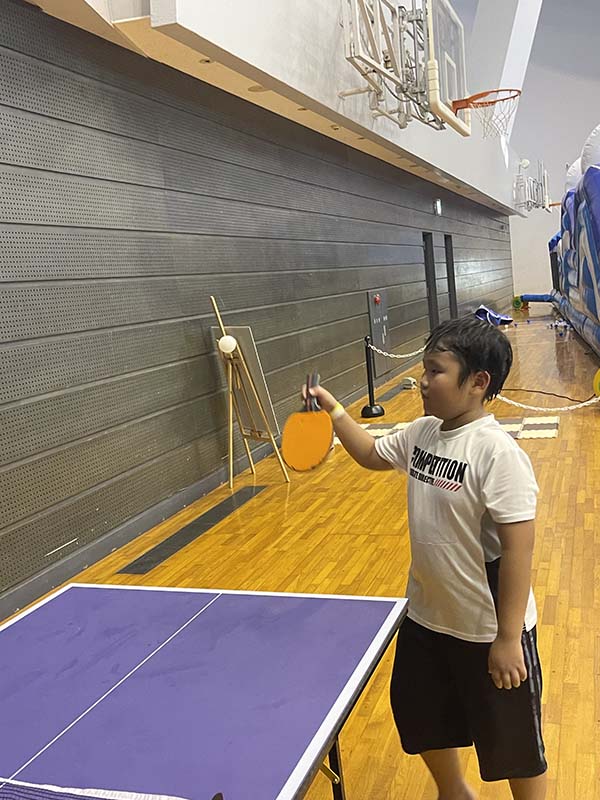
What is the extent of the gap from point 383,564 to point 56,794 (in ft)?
10.7

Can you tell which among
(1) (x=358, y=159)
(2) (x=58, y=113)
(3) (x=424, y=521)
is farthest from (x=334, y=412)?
(1) (x=358, y=159)

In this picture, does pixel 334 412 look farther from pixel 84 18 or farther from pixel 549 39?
pixel 549 39

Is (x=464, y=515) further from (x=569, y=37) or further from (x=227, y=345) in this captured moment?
(x=569, y=37)

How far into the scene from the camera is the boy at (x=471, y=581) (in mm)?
1832

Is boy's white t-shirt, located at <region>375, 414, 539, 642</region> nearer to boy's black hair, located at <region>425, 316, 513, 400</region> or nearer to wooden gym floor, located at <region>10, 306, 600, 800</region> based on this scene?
boy's black hair, located at <region>425, 316, 513, 400</region>

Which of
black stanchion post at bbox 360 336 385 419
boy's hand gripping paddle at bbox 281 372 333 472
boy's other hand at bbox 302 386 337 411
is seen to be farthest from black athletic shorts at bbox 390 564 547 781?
black stanchion post at bbox 360 336 385 419

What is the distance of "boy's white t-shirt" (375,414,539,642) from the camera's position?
1.84m

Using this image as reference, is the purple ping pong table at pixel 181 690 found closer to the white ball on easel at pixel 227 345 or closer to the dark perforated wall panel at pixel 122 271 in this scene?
the dark perforated wall panel at pixel 122 271

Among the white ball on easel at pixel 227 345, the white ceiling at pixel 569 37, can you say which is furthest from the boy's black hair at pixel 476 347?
the white ceiling at pixel 569 37

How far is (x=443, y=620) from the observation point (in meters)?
1.98

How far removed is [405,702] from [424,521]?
47cm

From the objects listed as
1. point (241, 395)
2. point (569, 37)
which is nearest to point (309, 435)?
point (241, 395)

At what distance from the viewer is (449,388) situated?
76.4 inches

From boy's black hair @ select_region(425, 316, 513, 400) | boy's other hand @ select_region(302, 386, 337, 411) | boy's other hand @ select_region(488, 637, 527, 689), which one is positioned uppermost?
boy's black hair @ select_region(425, 316, 513, 400)
